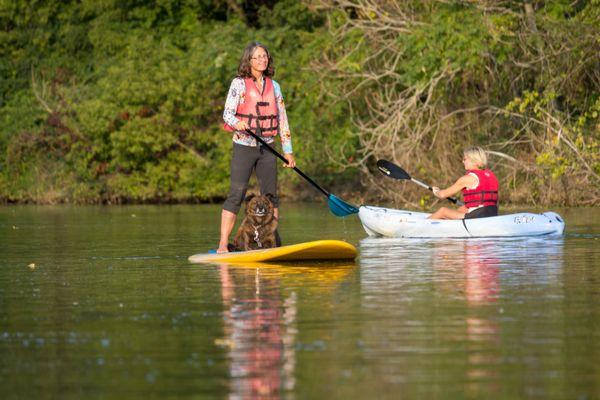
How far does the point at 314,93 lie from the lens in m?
33.4

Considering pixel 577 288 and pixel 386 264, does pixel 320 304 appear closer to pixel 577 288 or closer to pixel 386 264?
pixel 577 288

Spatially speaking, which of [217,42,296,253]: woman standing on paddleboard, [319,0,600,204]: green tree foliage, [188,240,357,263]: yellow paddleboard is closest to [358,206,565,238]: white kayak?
[188,240,357,263]: yellow paddleboard

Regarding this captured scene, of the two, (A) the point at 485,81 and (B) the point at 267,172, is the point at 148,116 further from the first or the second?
(B) the point at 267,172

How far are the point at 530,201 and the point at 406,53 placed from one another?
160 inches

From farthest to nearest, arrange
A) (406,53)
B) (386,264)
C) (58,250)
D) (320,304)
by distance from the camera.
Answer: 1. (406,53)
2. (58,250)
3. (386,264)
4. (320,304)

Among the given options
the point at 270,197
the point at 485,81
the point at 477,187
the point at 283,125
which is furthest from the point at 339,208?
the point at 485,81

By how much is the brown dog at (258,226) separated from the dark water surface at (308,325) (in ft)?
1.99

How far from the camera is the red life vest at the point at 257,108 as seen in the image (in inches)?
571

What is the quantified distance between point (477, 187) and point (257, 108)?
4754 millimetres

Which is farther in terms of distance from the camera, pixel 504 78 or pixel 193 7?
pixel 193 7

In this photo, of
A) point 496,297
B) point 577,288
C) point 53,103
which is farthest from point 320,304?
point 53,103

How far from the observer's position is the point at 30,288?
12.1 m

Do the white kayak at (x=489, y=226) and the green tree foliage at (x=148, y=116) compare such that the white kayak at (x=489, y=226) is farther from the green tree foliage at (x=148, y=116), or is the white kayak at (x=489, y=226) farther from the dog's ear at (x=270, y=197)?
the green tree foliage at (x=148, y=116)

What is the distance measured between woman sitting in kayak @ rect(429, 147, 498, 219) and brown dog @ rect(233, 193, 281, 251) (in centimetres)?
424
